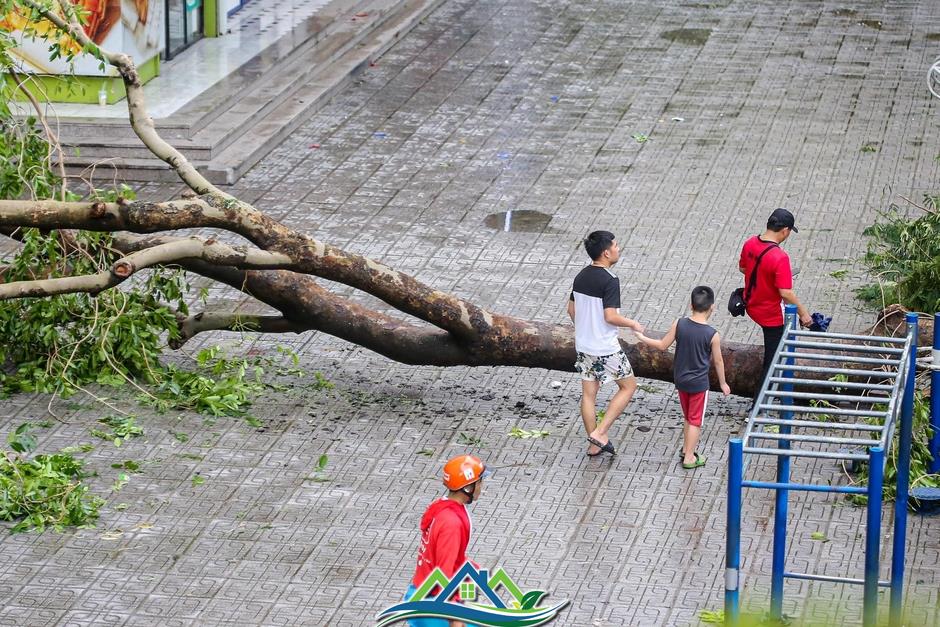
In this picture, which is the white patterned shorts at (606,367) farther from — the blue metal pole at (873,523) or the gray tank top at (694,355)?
the blue metal pole at (873,523)

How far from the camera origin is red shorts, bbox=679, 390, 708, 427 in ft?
31.0

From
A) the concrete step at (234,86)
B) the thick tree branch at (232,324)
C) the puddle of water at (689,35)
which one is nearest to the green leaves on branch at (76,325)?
the thick tree branch at (232,324)

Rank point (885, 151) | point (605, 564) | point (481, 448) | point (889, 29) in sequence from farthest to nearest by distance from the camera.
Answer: point (889, 29)
point (885, 151)
point (481, 448)
point (605, 564)

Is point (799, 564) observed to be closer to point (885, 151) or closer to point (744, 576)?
point (744, 576)

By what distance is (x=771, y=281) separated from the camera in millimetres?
9758

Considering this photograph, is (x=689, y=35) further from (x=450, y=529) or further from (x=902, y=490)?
(x=450, y=529)

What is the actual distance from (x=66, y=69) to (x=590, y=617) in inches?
484

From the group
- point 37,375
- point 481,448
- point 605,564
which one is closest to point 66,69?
point 37,375

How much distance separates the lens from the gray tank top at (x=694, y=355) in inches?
369

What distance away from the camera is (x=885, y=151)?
16.5 meters

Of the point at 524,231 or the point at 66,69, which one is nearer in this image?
the point at 524,231

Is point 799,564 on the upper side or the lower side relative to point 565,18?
upper

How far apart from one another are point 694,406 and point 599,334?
2.65ft

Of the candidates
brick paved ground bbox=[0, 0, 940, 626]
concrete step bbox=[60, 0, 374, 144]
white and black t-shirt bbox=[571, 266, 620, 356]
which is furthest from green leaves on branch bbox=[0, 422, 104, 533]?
concrete step bbox=[60, 0, 374, 144]
